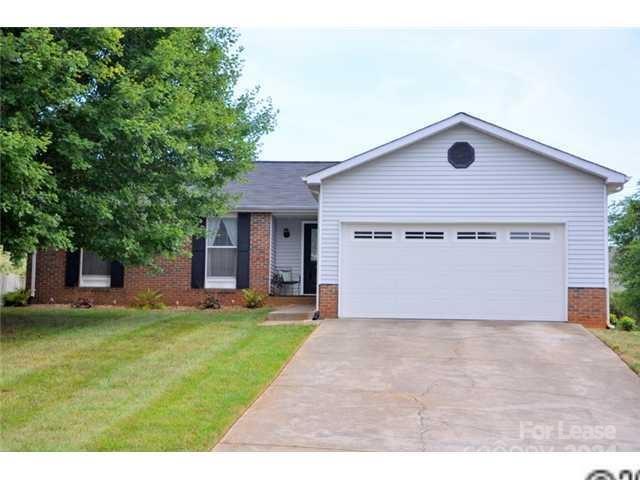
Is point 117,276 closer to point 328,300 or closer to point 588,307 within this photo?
point 328,300

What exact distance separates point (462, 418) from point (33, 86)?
7.57 metres

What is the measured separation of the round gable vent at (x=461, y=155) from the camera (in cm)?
1427

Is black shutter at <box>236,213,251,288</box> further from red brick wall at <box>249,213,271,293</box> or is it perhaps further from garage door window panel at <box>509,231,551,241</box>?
garage door window panel at <box>509,231,551,241</box>

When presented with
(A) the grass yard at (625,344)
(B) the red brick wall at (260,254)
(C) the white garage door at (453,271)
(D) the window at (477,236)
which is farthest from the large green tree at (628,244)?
(B) the red brick wall at (260,254)

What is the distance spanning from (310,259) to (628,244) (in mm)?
17888

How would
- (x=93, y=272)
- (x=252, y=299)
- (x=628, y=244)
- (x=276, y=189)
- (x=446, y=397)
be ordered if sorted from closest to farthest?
(x=446, y=397)
(x=252, y=299)
(x=93, y=272)
(x=276, y=189)
(x=628, y=244)

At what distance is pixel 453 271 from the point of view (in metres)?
14.2

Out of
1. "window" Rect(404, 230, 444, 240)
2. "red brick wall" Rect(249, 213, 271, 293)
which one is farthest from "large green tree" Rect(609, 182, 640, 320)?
"red brick wall" Rect(249, 213, 271, 293)

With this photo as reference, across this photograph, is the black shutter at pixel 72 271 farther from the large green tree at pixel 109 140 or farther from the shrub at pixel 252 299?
the large green tree at pixel 109 140

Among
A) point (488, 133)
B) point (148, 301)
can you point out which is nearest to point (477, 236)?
point (488, 133)

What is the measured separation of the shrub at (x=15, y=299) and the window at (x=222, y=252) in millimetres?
4850

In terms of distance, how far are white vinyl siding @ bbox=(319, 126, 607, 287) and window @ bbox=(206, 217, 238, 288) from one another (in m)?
4.17

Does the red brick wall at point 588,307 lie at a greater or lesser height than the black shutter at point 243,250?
lesser

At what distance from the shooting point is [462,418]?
22.4 feet
